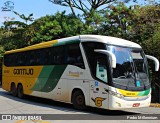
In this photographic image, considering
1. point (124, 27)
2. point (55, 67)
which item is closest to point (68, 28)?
point (124, 27)

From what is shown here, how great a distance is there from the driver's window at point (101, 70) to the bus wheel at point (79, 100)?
1.51 metres

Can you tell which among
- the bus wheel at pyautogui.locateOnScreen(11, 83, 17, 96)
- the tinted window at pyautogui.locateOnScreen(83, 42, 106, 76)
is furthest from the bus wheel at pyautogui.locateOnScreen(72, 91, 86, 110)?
the bus wheel at pyautogui.locateOnScreen(11, 83, 17, 96)

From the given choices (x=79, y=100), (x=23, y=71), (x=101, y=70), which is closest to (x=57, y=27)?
(x=23, y=71)

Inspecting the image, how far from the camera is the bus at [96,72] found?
12.2m

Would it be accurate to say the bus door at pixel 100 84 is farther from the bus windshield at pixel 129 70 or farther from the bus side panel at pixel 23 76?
the bus side panel at pixel 23 76

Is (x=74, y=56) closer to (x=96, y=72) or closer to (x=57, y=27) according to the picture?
(x=96, y=72)

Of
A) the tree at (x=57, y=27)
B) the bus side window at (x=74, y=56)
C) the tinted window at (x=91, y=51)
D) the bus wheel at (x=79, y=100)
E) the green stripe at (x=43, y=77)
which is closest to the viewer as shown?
the tinted window at (x=91, y=51)

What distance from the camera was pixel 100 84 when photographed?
12.6 meters

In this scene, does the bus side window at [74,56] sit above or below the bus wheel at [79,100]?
above

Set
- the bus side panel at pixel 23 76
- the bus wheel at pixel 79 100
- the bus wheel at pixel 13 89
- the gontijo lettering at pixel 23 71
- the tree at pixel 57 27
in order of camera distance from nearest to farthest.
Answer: the bus wheel at pixel 79 100 < the bus side panel at pixel 23 76 < the gontijo lettering at pixel 23 71 < the bus wheel at pixel 13 89 < the tree at pixel 57 27

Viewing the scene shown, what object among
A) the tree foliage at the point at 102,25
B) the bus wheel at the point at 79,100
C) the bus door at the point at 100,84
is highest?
the tree foliage at the point at 102,25

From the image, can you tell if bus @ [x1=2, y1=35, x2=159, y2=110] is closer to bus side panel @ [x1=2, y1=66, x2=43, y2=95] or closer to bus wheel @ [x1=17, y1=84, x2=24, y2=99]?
bus side panel @ [x1=2, y1=66, x2=43, y2=95]

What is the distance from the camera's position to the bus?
40.2 ft

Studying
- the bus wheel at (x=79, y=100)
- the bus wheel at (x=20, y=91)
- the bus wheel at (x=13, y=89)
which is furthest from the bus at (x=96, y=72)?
the bus wheel at (x=13, y=89)
